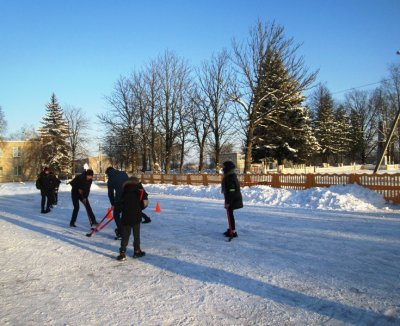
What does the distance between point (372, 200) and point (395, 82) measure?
51899 millimetres

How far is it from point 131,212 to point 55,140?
5092cm

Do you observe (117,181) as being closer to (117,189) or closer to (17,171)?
(117,189)

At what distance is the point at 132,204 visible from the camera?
21.3ft

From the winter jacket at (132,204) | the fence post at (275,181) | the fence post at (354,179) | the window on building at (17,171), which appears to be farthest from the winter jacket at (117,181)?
the window on building at (17,171)

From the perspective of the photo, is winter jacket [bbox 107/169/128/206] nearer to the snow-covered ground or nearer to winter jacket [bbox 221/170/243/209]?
the snow-covered ground

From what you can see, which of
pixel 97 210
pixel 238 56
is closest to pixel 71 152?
pixel 238 56

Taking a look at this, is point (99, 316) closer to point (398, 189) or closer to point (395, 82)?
point (398, 189)

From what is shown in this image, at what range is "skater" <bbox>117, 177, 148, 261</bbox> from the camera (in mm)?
6426

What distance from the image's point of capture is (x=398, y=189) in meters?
13.3

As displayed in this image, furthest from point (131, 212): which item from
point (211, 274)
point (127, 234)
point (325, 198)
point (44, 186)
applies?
point (325, 198)

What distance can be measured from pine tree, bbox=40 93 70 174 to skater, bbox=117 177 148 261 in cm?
4916

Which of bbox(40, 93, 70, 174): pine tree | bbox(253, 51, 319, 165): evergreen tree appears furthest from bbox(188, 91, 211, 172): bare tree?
bbox(40, 93, 70, 174): pine tree

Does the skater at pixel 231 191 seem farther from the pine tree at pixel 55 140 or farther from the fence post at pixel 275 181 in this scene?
the pine tree at pixel 55 140

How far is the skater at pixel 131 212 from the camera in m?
6.43
